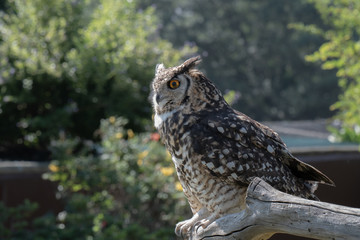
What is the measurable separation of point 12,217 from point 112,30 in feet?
9.08

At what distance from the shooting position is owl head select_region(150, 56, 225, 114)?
226cm

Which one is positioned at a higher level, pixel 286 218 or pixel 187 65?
pixel 187 65

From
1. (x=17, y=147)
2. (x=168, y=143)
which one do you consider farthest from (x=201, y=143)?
(x=17, y=147)

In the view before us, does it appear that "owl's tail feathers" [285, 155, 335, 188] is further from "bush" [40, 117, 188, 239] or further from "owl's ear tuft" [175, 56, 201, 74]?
"bush" [40, 117, 188, 239]

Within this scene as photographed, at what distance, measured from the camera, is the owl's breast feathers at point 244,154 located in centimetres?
226

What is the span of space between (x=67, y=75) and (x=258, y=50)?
20162mm

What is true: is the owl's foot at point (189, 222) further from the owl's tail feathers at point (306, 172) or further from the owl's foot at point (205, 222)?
the owl's tail feathers at point (306, 172)

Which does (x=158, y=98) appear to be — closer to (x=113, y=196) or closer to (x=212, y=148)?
(x=212, y=148)

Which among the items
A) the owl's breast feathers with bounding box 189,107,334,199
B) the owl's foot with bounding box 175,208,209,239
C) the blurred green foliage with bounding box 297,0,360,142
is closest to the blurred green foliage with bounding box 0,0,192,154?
the blurred green foliage with bounding box 297,0,360,142

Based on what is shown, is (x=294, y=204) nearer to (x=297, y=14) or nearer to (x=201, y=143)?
(x=201, y=143)

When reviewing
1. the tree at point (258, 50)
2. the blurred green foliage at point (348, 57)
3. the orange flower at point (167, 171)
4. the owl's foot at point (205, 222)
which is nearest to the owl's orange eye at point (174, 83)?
the owl's foot at point (205, 222)

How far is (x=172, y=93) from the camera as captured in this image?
2281mm

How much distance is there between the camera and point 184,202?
4.75 metres

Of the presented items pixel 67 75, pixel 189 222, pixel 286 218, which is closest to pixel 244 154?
pixel 189 222
